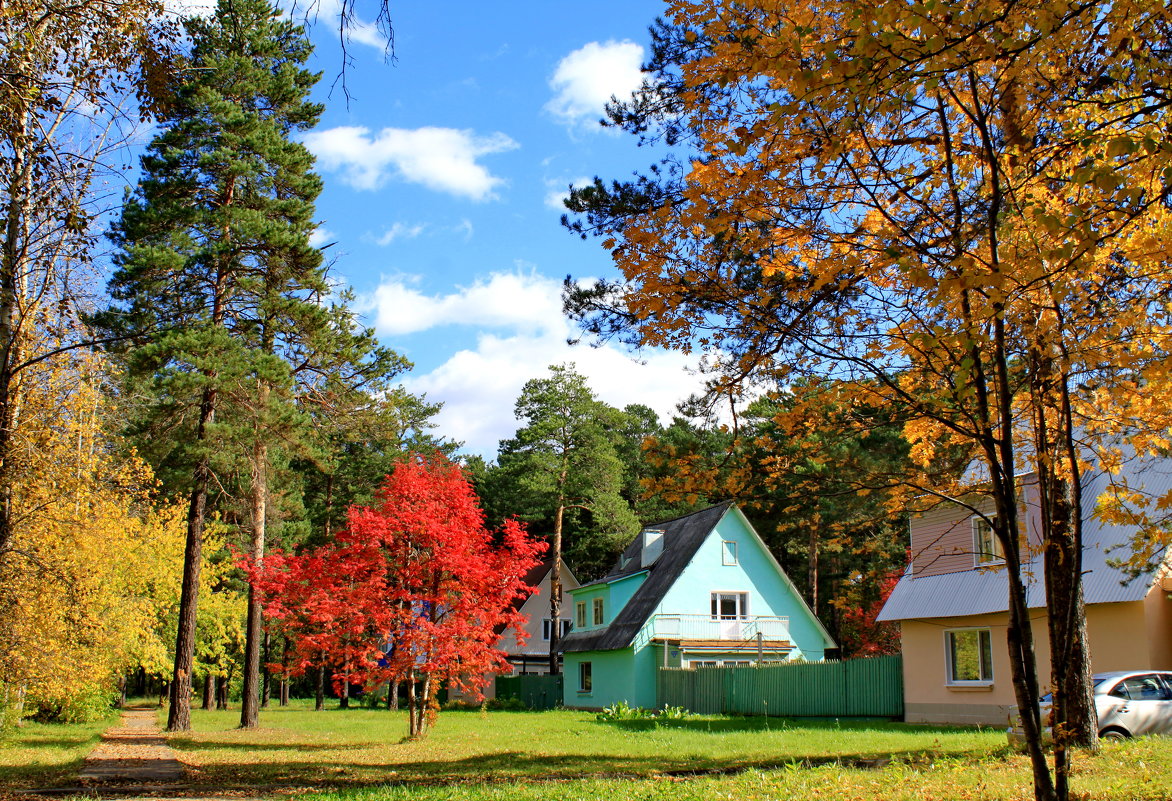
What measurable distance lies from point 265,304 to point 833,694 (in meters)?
17.9

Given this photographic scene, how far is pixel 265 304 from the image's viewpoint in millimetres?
20250

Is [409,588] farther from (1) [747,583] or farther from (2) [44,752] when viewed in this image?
(1) [747,583]

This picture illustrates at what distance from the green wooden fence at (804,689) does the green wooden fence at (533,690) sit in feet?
36.9

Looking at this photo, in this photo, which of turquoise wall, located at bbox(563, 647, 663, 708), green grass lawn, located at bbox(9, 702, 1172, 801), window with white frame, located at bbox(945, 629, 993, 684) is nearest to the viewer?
green grass lawn, located at bbox(9, 702, 1172, 801)

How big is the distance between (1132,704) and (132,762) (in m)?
15.9

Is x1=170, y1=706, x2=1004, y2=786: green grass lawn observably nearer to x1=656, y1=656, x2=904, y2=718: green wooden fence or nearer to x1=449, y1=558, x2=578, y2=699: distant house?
x1=656, y1=656, x2=904, y2=718: green wooden fence

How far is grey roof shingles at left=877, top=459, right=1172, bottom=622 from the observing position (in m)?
16.8

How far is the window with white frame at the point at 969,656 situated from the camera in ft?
66.1

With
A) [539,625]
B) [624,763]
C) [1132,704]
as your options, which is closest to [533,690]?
[539,625]

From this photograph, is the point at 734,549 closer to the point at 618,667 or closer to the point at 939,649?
the point at 618,667

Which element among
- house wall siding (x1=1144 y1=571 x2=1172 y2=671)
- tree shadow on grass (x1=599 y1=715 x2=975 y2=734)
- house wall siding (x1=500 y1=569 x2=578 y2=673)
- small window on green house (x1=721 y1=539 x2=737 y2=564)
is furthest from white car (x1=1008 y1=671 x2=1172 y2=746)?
house wall siding (x1=500 y1=569 x2=578 y2=673)

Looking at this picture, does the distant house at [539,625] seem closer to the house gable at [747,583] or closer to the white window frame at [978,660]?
the house gable at [747,583]

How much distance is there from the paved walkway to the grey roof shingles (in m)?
14.1

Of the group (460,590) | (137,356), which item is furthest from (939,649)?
(137,356)
